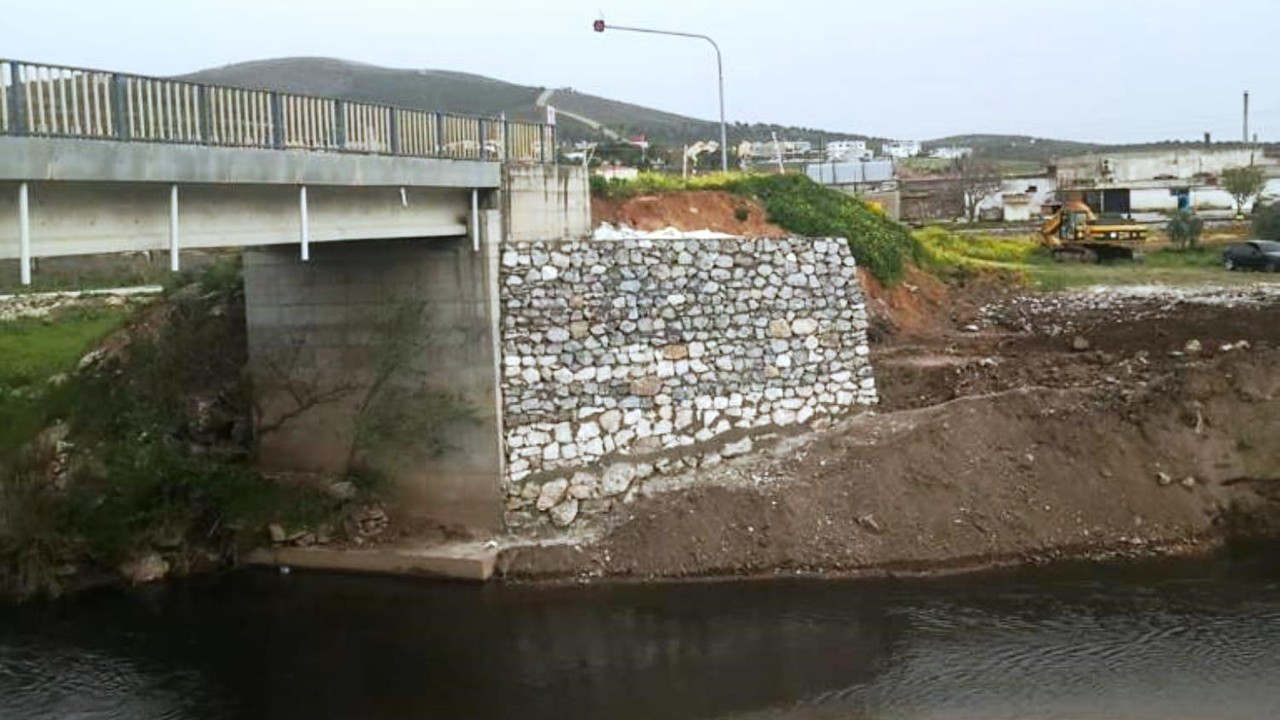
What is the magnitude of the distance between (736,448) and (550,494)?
3.35 metres

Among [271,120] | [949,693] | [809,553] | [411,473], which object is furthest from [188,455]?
[949,693]

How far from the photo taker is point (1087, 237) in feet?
138

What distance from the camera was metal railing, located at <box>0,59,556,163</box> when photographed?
536 inches

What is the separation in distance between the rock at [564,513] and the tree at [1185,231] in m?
28.8

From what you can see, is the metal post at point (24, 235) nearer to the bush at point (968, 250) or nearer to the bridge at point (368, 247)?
the bridge at point (368, 247)

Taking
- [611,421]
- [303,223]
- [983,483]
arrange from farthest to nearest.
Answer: [611,421] → [983,483] → [303,223]

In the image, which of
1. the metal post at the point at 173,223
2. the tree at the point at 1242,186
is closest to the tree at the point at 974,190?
the tree at the point at 1242,186

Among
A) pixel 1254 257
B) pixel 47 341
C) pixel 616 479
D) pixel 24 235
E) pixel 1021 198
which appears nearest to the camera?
pixel 24 235

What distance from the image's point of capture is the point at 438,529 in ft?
74.2

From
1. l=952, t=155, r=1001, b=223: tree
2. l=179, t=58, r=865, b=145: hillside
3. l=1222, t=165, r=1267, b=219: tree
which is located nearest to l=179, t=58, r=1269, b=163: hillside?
l=179, t=58, r=865, b=145: hillside

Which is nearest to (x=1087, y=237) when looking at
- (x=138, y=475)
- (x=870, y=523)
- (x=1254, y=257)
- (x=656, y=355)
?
(x=1254, y=257)

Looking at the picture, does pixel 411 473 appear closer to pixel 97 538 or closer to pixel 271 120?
pixel 97 538

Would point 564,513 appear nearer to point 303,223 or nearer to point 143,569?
point 303,223

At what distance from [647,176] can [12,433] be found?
1342 cm
